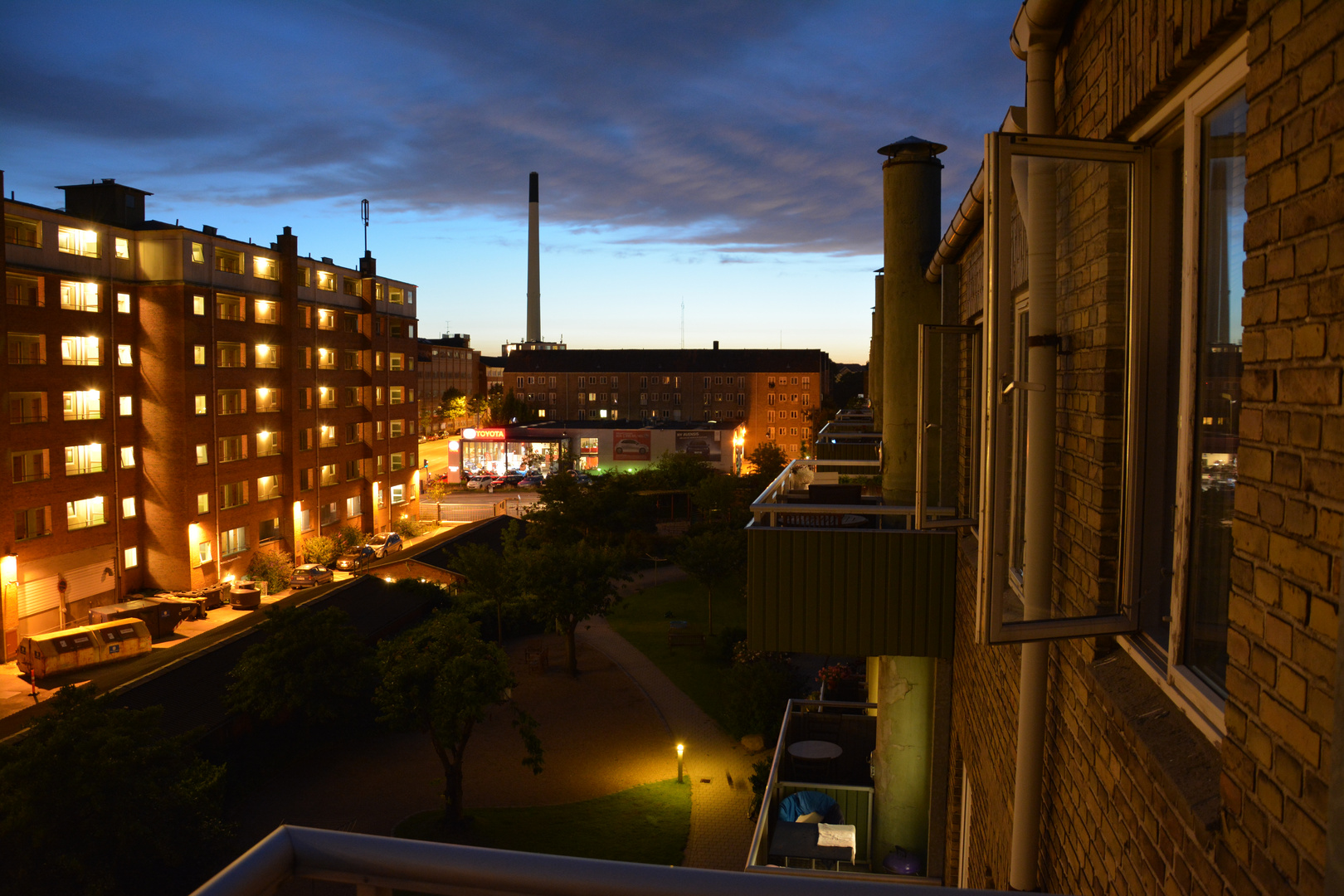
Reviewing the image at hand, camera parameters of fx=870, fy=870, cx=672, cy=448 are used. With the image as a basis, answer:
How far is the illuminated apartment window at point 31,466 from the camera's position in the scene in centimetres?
2988

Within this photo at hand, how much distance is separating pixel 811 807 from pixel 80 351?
34136 mm

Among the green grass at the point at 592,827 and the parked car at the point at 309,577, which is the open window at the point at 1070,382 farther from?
the parked car at the point at 309,577

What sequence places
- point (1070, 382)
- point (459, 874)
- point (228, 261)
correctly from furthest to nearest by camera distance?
point (228, 261), point (1070, 382), point (459, 874)

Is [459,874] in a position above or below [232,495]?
above

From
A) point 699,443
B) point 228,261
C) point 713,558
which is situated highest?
point 228,261

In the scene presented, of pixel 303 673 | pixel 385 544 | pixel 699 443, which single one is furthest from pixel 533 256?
pixel 303 673

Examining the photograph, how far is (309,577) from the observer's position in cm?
3959

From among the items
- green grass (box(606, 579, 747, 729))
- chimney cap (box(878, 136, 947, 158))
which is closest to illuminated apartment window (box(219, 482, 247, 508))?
green grass (box(606, 579, 747, 729))

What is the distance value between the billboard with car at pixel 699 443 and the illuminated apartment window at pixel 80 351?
1694 inches

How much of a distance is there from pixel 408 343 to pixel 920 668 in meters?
50.0

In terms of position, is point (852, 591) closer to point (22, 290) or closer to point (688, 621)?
point (688, 621)

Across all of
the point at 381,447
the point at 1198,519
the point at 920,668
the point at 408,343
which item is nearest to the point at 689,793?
the point at 920,668

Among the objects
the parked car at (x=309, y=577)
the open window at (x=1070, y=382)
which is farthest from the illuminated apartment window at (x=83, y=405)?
the open window at (x=1070, y=382)

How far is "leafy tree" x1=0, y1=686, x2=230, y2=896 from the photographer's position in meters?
13.0
